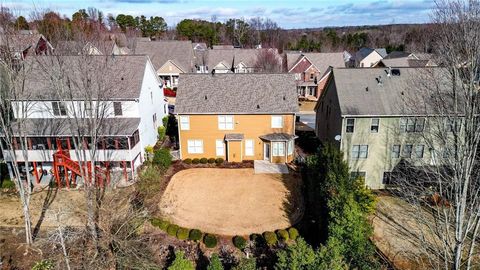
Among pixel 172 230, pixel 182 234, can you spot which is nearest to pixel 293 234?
pixel 182 234

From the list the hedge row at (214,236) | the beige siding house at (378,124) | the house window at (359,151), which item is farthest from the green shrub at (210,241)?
the house window at (359,151)

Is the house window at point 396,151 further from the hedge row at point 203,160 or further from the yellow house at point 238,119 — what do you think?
the hedge row at point 203,160

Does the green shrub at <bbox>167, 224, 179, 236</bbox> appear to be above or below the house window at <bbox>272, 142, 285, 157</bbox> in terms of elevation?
below

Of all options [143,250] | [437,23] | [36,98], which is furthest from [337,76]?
[36,98]

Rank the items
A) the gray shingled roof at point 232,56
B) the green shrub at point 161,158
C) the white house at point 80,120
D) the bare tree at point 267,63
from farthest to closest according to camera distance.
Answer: the gray shingled roof at point 232,56 → the bare tree at point 267,63 → the green shrub at point 161,158 → the white house at point 80,120

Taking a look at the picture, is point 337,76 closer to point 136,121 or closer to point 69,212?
point 136,121

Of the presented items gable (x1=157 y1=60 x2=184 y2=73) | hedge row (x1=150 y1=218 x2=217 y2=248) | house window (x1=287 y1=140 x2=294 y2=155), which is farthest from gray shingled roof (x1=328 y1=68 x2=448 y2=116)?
gable (x1=157 y1=60 x2=184 y2=73)

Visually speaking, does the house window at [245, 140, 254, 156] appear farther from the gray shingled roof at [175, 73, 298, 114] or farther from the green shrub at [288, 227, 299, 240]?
the green shrub at [288, 227, 299, 240]
